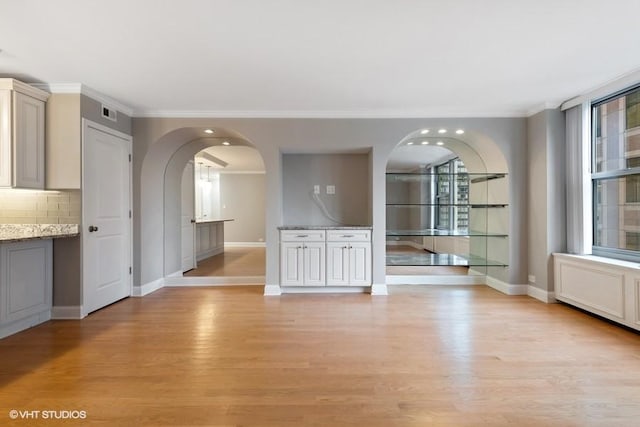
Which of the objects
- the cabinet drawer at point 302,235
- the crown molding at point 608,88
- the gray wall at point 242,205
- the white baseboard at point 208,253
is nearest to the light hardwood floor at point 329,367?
the cabinet drawer at point 302,235

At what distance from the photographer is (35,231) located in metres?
2.94

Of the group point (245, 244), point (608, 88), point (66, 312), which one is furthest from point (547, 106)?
point (245, 244)

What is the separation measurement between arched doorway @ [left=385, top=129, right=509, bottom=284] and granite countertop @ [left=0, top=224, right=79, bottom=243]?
3.73 m

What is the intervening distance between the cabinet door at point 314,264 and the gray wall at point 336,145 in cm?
39

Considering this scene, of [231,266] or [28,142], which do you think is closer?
[28,142]

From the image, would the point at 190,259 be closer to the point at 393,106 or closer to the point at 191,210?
the point at 191,210

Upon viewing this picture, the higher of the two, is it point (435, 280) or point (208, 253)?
point (208, 253)

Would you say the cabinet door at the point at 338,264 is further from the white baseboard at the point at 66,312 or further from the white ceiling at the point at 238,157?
the white baseboard at the point at 66,312

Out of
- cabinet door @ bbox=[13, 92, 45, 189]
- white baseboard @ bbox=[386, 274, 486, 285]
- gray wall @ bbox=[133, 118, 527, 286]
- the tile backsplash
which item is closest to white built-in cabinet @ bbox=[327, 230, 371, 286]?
gray wall @ bbox=[133, 118, 527, 286]

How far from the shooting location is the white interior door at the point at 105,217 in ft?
11.3

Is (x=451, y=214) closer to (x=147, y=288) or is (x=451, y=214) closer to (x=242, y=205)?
(x=147, y=288)

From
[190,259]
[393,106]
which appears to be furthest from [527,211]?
[190,259]

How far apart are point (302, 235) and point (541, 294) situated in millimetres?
3085

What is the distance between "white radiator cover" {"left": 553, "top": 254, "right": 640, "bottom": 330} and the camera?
115 inches
